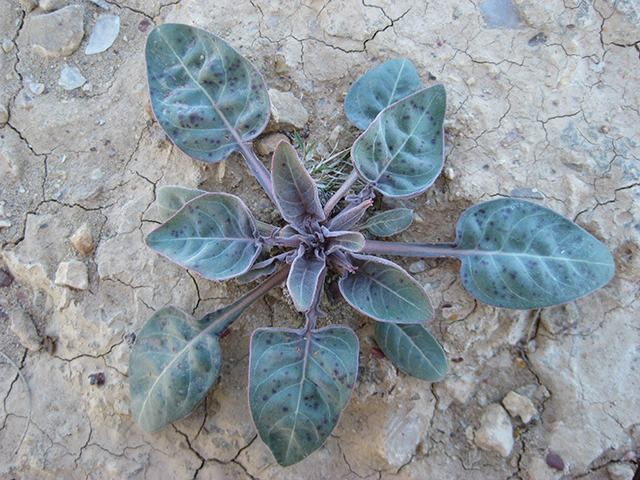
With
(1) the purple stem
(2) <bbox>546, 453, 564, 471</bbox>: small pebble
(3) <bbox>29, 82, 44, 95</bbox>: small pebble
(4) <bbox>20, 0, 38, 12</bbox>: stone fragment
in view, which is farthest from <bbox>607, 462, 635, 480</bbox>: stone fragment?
(4) <bbox>20, 0, 38, 12</bbox>: stone fragment

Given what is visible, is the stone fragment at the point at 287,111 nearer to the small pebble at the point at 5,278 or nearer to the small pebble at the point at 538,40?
the small pebble at the point at 538,40

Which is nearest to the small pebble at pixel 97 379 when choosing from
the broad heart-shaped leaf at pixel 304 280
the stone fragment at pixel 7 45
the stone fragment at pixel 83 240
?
the stone fragment at pixel 83 240

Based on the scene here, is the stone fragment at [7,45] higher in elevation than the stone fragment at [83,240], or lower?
higher

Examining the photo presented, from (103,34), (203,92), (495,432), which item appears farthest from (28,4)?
(495,432)

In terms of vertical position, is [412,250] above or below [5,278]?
above

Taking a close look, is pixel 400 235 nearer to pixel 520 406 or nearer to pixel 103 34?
pixel 520 406

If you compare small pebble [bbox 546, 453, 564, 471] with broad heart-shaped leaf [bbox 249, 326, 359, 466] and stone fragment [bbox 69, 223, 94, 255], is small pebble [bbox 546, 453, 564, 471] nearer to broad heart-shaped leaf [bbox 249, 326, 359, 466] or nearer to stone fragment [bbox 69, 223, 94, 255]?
broad heart-shaped leaf [bbox 249, 326, 359, 466]
